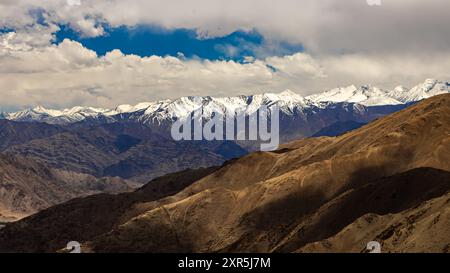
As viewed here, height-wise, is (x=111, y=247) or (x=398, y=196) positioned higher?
(x=398, y=196)

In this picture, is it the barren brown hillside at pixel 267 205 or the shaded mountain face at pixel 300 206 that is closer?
the shaded mountain face at pixel 300 206

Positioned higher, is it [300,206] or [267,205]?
[300,206]

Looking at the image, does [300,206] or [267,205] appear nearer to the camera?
[300,206]

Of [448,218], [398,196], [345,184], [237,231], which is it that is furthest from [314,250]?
[345,184]

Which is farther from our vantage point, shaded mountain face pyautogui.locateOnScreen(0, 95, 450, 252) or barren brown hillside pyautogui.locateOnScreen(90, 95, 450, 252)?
barren brown hillside pyautogui.locateOnScreen(90, 95, 450, 252)
